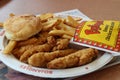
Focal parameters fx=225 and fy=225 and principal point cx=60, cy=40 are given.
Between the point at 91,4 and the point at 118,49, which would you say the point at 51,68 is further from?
the point at 91,4

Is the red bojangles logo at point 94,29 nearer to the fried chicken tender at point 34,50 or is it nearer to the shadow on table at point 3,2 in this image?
the fried chicken tender at point 34,50

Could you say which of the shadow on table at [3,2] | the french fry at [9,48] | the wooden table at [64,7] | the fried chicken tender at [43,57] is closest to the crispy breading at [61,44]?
the fried chicken tender at [43,57]

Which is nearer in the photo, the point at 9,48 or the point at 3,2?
the point at 9,48

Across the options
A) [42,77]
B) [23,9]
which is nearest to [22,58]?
[42,77]

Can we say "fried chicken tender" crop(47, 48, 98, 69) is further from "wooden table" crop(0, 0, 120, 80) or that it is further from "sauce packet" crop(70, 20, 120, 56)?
"wooden table" crop(0, 0, 120, 80)

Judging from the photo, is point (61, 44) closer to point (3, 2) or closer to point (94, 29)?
point (94, 29)

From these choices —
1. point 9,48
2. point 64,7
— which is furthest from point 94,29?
point 64,7

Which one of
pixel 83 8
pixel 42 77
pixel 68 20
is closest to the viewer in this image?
pixel 42 77
